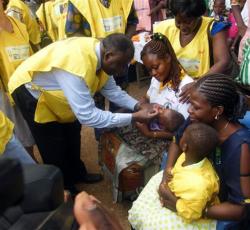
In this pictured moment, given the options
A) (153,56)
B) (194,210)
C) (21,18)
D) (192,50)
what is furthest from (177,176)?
(21,18)

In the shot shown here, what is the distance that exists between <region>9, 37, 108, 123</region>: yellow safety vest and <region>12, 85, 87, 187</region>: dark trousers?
0.27 feet

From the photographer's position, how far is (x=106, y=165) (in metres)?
3.14

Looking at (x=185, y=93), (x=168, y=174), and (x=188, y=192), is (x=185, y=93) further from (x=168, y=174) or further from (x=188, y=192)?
(x=188, y=192)

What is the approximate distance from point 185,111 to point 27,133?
1.58 metres

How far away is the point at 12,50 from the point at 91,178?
1364mm

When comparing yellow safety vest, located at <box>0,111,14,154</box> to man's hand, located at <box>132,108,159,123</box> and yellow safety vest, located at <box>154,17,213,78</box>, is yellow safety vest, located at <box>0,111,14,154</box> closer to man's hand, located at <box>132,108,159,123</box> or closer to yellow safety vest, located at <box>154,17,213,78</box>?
man's hand, located at <box>132,108,159,123</box>

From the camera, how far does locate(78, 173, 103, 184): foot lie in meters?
3.69

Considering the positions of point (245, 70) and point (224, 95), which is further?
point (245, 70)

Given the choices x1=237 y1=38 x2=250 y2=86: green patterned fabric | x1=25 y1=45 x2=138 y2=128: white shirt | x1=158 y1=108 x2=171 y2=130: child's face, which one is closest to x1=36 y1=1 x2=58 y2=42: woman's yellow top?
x1=25 y1=45 x2=138 y2=128: white shirt

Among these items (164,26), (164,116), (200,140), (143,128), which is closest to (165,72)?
(164,116)

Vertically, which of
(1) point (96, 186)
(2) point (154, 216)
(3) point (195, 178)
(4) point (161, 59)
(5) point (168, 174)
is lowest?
(1) point (96, 186)

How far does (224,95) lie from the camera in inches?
83.0

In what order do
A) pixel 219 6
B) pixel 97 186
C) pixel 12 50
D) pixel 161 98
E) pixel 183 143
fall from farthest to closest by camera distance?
1. pixel 219 6
2. pixel 97 186
3. pixel 12 50
4. pixel 161 98
5. pixel 183 143

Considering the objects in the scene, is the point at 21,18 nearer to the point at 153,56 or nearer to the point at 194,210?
the point at 153,56
